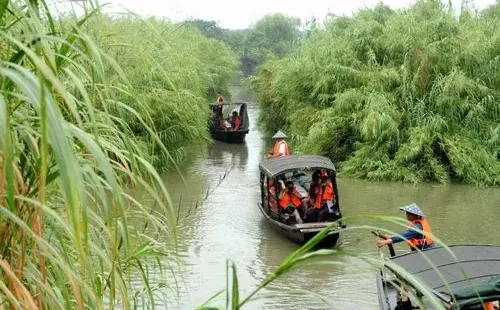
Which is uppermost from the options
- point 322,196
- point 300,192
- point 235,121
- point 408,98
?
point 408,98

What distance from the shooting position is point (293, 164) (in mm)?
11086

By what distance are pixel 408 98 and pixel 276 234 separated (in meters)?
6.70

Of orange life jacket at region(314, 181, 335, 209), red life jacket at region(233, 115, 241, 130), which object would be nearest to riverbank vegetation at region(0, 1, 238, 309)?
orange life jacket at region(314, 181, 335, 209)

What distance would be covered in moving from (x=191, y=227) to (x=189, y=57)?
9848mm

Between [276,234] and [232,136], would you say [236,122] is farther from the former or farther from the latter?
[276,234]

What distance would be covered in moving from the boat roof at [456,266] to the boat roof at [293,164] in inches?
197

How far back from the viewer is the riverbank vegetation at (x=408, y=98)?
15531 mm

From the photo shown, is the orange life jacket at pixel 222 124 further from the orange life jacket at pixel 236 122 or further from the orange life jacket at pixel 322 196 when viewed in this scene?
the orange life jacket at pixel 322 196

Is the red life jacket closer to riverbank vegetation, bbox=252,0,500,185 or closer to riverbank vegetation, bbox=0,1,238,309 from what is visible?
riverbank vegetation, bbox=252,0,500,185

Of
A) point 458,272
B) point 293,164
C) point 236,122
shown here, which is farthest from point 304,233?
point 236,122

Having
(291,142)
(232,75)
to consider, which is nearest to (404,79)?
(291,142)

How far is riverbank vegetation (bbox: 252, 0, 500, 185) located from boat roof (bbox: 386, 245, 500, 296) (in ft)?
31.4

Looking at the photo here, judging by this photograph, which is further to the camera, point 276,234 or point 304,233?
point 276,234

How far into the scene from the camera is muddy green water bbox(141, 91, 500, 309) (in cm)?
833
